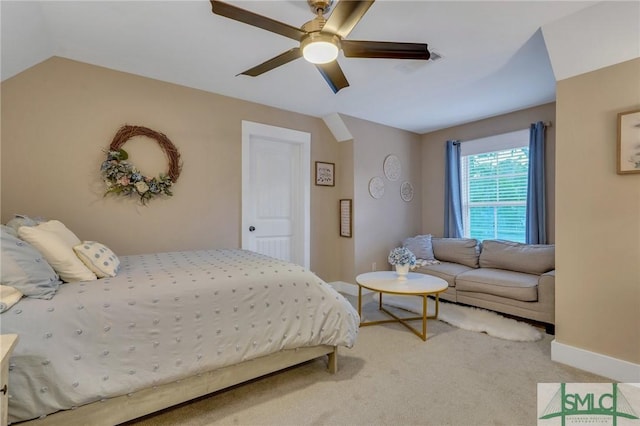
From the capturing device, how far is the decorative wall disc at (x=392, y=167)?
14.9ft

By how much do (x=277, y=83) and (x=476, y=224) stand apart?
11.1 feet

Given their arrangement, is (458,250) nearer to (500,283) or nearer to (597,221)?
→ (500,283)

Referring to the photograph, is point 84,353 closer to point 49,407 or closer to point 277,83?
point 49,407

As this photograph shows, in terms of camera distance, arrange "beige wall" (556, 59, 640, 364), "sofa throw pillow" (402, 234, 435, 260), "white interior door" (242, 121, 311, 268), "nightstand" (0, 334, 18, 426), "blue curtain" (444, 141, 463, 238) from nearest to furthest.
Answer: "nightstand" (0, 334, 18, 426), "beige wall" (556, 59, 640, 364), "white interior door" (242, 121, 311, 268), "sofa throw pillow" (402, 234, 435, 260), "blue curtain" (444, 141, 463, 238)

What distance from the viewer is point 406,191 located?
4840mm

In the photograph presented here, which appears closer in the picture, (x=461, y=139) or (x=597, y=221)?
(x=597, y=221)

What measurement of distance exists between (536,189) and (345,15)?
3.37m

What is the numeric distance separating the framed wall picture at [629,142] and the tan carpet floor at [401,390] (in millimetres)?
1413

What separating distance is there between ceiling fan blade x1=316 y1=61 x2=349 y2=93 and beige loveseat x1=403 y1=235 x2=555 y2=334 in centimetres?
257

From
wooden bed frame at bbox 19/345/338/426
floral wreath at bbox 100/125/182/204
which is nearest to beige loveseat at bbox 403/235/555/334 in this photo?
wooden bed frame at bbox 19/345/338/426

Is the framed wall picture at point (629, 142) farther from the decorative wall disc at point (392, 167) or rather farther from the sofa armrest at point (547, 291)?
the decorative wall disc at point (392, 167)

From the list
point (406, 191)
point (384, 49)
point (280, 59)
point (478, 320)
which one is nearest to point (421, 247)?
point (406, 191)

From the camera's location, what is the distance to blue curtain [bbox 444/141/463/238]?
4.51 meters

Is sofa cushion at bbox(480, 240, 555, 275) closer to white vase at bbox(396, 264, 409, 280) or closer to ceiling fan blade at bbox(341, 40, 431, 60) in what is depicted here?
white vase at bbox(396, 264, 409, 280)
